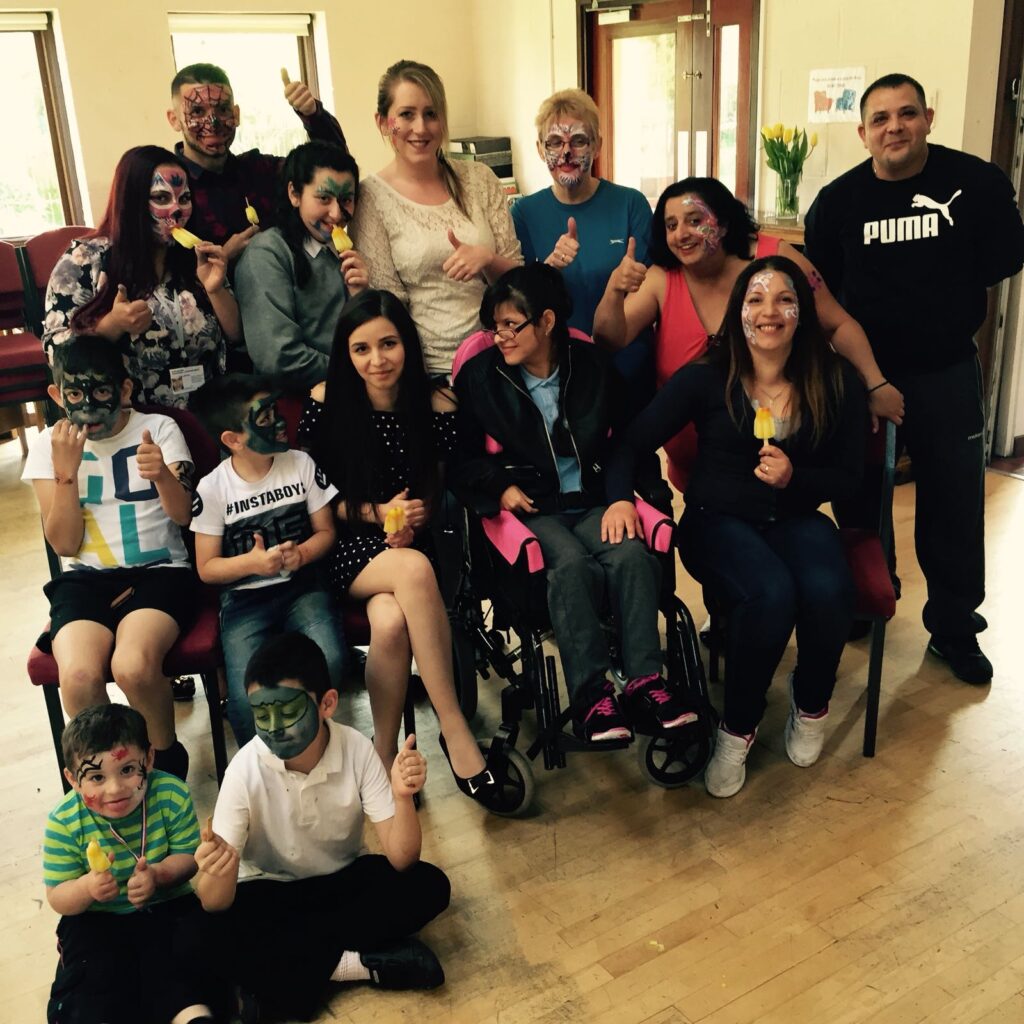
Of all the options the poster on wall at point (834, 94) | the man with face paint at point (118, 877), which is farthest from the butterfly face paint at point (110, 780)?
the poster on wall at point (834, 94)

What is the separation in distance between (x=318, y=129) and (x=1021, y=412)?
334 centimetres

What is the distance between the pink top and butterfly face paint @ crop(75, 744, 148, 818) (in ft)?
5.42

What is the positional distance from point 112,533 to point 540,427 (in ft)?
3.40

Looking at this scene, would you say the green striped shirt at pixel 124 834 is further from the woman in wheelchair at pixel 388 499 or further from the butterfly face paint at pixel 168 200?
Answer: the butterfly face paint at pixel 168 200

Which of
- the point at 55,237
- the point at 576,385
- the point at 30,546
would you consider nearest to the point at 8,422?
the point at 55,237

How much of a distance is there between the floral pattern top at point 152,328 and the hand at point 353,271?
0.35 metres

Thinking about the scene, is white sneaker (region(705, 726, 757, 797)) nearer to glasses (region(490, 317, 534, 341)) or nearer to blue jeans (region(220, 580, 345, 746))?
blue jeans (region(220, 580, 345, 746))

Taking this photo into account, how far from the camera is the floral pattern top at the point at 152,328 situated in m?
2.61

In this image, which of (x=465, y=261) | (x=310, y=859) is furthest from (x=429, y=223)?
(x=310, y=859)

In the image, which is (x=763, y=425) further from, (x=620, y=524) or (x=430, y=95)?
(x=430, y=95)

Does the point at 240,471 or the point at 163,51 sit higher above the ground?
the point at 163,51

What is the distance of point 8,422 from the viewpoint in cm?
557

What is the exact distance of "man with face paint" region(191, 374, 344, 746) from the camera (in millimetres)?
2480

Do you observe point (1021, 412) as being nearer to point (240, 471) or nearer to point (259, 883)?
point (240, 471)
